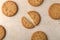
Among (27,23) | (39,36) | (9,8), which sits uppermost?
(9,8)

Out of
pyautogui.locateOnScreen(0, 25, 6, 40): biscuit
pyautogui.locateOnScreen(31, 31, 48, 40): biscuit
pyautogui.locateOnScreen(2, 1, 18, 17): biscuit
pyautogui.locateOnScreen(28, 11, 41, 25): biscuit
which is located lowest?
pyautogui.locateOnScreen(31, 31, 48, 40): biscuit

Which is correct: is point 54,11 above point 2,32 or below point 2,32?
above

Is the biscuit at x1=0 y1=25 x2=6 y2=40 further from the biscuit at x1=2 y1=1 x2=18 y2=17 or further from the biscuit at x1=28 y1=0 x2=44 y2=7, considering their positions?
the biscuit at x1=28 y1=0 x2=44 y2=7

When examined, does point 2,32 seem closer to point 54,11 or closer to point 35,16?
point 35,16

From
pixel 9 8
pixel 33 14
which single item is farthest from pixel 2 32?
pixel 33 14

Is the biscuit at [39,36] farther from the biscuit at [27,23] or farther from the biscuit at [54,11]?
the biscuit at [54,11]

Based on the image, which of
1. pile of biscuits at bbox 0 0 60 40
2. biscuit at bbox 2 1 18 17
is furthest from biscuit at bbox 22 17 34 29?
biscuit at bbox 2 1 18 17
